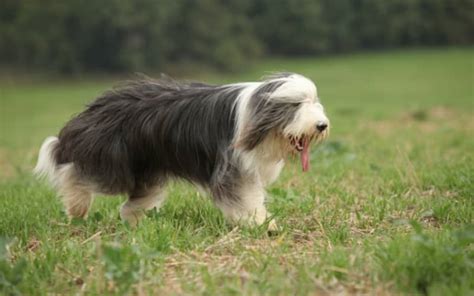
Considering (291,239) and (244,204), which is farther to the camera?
(244,204)

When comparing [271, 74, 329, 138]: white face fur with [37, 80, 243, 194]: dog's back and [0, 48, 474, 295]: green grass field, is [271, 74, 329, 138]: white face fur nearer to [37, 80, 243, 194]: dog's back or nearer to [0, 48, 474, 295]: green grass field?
[37, 80, 243, 194]: dog's back

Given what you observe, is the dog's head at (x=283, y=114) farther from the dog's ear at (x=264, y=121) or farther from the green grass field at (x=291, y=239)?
the green grass field at (x=291, y=239)

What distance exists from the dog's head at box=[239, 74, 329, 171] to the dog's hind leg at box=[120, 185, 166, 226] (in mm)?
1065

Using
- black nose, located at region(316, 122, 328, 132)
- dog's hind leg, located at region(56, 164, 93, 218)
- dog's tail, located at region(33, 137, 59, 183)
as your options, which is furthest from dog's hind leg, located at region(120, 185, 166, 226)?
black nose, located at region(316, 122, 328, 132)

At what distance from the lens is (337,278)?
3363 mm

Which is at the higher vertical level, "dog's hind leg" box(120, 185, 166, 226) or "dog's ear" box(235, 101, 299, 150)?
"dog's ear" box(235, 101, 299, 150)

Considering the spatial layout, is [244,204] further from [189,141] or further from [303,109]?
[303,109]

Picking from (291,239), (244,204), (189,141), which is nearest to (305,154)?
(244,204)

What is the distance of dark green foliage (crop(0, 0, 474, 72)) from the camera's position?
1692 inches

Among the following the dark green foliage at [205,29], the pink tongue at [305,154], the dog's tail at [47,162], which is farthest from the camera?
the dark green foliage at [205,29]

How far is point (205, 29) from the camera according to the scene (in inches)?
1873

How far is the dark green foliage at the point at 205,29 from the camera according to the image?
43.0 meters

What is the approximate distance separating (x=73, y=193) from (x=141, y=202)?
58 centimetres

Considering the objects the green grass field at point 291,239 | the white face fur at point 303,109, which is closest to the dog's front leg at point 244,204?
the green grass field at point 291,239
